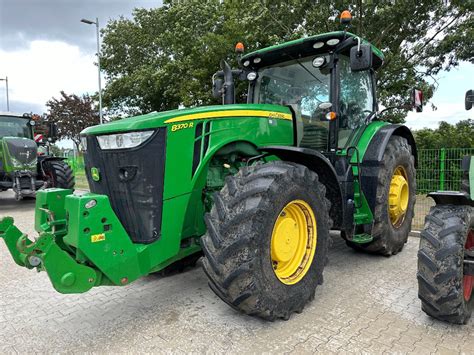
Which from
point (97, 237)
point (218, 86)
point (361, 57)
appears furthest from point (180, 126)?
point (218, 86)

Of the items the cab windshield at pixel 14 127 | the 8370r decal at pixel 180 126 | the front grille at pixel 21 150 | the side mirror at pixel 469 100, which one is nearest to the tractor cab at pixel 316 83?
the side mirror at pixel 469 100

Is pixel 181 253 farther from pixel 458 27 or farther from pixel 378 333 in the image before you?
pixel 458 27

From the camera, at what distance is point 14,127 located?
10.8 m

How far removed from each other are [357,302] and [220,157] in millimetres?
1839

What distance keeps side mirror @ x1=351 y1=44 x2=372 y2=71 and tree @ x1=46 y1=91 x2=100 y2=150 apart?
30.8m

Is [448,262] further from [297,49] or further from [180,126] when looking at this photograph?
[297,49]

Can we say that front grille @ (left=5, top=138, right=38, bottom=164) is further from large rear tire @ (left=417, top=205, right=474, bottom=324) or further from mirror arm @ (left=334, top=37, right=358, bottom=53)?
large rear tire @ (left=417, top=205, right=474, bottom=324)

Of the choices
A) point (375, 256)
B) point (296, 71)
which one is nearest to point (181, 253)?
point (296, 71)

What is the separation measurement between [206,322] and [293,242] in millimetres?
980

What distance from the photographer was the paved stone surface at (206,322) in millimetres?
2764

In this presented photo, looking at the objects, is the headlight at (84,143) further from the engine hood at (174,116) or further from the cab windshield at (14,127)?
the cab windshield at (14,127)

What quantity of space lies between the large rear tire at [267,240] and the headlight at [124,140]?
72 centimetres

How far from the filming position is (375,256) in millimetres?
4898

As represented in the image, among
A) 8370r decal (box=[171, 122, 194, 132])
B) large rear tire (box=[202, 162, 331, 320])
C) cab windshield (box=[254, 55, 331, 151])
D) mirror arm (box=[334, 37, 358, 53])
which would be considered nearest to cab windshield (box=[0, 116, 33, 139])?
cab windshield (box=[254, 55, 331, 151])
